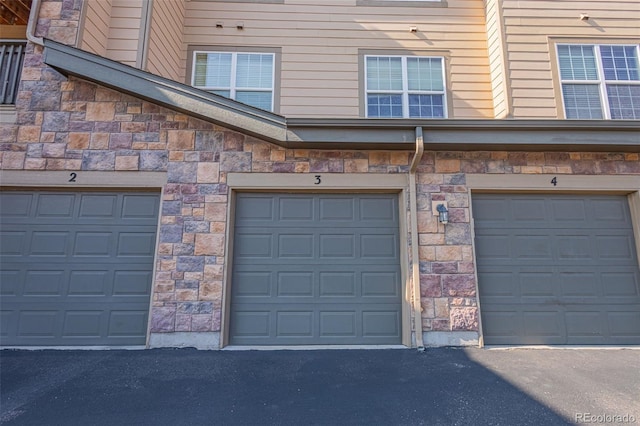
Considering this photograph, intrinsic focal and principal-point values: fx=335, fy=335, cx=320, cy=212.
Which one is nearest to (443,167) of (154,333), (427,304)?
(427,304)

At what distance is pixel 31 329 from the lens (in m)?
4.40

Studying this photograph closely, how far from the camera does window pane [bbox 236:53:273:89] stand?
645 cm

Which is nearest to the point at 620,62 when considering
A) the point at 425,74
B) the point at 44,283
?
the point at 425,74

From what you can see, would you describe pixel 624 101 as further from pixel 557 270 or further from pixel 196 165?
pixel 196 165

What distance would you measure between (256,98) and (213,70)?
105 cm

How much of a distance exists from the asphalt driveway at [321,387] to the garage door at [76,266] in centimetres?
33

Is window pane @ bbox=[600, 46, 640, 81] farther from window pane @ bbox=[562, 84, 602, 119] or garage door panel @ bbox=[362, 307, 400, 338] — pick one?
garage door panel @ bbox=[362, 307, 400, 338]

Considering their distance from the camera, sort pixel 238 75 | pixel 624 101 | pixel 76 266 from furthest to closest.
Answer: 1. pixel 238 75
2. pixel 624 101
3. pixel 76 266

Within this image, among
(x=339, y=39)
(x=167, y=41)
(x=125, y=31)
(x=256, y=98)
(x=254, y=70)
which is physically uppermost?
(x=339, y=39)

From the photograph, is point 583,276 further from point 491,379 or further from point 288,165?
point 288,165

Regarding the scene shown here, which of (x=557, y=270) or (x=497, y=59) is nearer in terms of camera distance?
(x=557, y=270)

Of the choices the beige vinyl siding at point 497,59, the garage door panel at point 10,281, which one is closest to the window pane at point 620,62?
the beige vinyl siding at point 497,59

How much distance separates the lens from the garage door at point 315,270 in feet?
15.0

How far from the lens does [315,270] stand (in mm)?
4699
